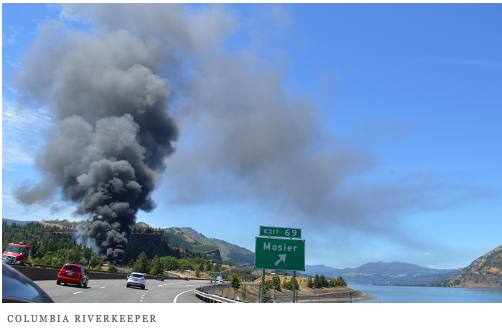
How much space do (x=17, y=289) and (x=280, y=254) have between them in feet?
52.8

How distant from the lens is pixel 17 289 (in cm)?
355

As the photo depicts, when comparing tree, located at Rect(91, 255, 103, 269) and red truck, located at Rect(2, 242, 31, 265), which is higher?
red truck, located at Rect(2, 242, 31, 265)

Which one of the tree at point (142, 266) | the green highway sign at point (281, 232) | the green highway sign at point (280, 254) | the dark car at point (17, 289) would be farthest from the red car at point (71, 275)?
the tree at point (142, 266)

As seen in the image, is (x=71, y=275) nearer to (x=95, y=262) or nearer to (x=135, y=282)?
(x=135, y=282)

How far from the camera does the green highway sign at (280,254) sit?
60.8ft

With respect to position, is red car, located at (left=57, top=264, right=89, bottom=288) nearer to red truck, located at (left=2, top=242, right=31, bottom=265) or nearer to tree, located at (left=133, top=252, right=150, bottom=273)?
red truck, located at (left=2, top=242, right=31, bottom=265)

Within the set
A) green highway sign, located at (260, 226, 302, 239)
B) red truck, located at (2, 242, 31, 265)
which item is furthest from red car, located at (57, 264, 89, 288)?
green highway sign, located at (260, 226, 302, 239)

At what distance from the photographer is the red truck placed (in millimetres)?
33625

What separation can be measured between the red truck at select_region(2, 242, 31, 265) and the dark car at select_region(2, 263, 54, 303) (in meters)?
36.6

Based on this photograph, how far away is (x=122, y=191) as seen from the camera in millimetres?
108812

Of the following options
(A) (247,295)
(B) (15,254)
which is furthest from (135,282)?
(B) (15,254)

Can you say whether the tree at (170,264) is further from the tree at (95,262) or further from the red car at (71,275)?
the red car at (71,275)

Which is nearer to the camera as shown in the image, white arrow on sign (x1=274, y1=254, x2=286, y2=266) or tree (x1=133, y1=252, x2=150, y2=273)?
white arrow on sign (x1=274, y1=254, x2=286, y2=266)
